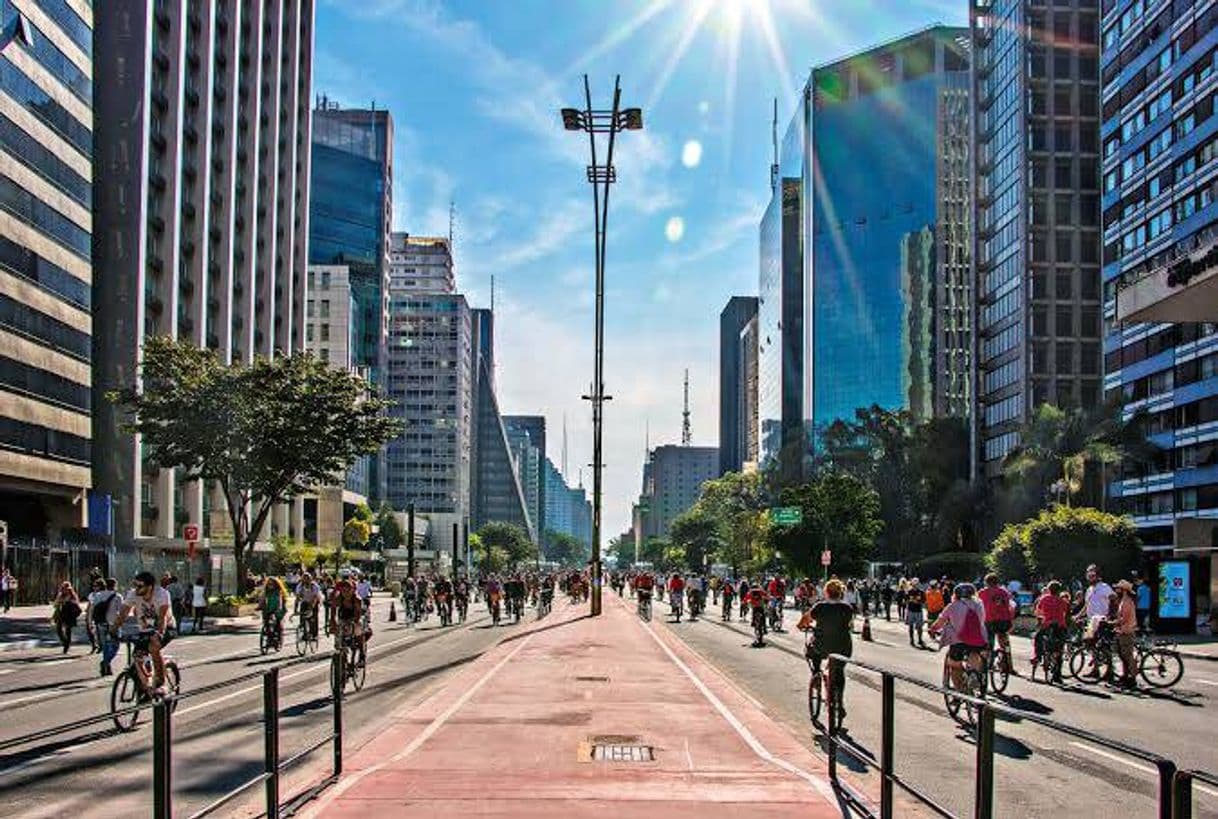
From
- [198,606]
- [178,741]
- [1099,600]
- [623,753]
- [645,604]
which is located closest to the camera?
[178,741]

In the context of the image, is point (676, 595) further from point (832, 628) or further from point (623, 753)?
point (623, 753)

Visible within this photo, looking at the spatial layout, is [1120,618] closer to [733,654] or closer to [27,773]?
[733,654]

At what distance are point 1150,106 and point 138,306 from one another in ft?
193

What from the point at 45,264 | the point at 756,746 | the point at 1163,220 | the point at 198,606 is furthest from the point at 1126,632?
the point at 1163,220

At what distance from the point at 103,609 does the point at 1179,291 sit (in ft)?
88.2

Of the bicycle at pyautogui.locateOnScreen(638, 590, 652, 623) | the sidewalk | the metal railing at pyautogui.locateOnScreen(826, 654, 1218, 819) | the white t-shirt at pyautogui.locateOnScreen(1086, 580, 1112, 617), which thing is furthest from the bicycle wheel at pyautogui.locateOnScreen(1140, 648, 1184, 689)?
the bicycle at pyautogui.locateOnScreen(638, 590, 652, 623)

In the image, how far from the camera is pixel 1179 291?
105ft

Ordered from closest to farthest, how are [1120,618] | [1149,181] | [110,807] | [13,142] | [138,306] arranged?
[110,807]
[1120,618]
[13,142]
[138,306]
[1149,181]

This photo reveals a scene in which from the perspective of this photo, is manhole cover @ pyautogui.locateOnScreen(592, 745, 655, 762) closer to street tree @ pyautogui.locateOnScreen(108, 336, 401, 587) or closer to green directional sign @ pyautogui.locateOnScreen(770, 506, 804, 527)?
street tree @ pyautogui.locateOnScreen(108, 336, 401, 587)

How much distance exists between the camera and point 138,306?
2559 inches

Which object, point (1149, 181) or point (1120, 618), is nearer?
point (1120, 618)

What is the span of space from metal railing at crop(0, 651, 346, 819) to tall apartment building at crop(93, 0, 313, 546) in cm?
5654

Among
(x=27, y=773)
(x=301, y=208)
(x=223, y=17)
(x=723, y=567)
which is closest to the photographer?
(x=27, y=773)

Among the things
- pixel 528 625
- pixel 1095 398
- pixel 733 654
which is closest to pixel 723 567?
pixel 1095 398
